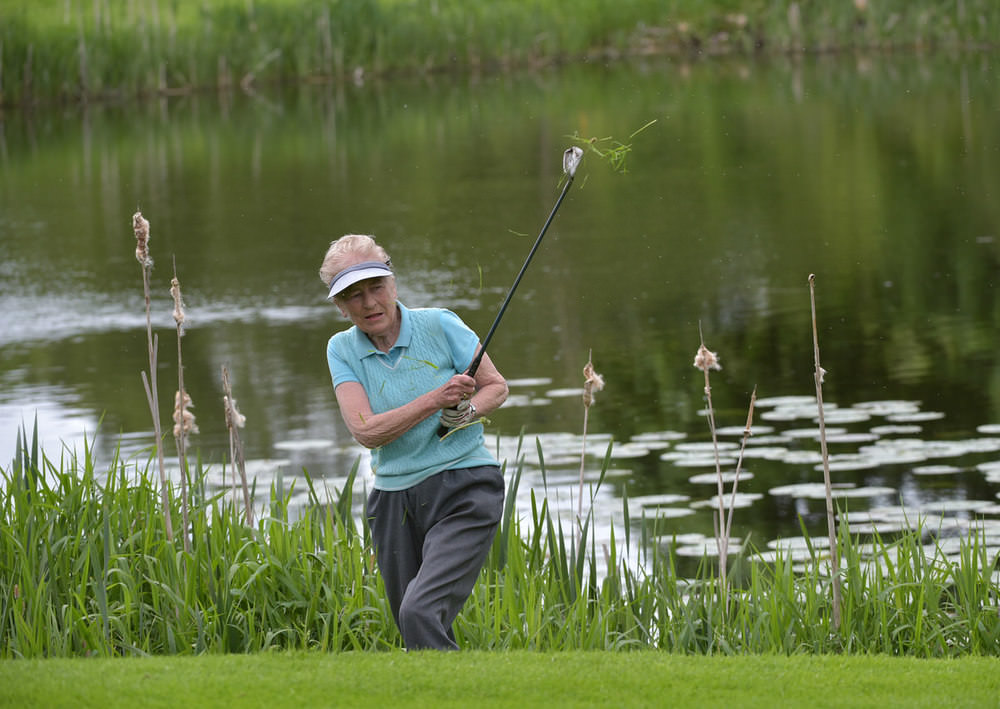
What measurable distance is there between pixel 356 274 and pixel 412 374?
0.34 meters

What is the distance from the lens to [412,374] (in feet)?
16.4

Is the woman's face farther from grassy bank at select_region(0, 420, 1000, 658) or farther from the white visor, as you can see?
grassy bank at select_region(0, 420, 1000, 658)

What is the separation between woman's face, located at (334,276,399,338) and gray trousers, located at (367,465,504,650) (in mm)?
475

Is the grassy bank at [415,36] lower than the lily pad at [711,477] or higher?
higher

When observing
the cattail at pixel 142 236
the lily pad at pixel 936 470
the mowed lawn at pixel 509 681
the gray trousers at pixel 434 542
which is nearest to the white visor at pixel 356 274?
the gray trousers at pixel 434 542

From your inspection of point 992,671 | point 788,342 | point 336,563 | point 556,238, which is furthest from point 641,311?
point 992,671

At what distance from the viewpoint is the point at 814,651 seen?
5.69 metres

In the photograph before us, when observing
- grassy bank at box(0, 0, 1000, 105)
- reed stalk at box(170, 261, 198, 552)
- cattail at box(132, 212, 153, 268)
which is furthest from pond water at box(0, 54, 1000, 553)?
grassy bank at box(0, 0, 1000, 105)

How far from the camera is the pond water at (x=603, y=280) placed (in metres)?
10.0

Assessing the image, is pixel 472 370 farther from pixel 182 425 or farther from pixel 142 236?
pixel 182 425

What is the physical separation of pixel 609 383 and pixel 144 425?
3.27m

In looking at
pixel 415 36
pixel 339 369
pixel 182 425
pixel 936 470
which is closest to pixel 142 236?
pixel 182 425

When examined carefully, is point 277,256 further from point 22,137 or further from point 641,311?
point 22,137

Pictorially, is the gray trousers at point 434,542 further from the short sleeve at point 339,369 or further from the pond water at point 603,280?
the pond water at point 603,280
